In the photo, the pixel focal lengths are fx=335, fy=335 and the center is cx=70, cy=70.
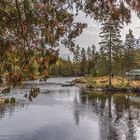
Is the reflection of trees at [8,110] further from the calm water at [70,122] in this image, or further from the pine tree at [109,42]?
the pine tree at [109,42]

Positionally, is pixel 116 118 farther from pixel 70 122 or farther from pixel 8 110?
pixel 8 110

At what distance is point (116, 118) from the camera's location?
92.4ft

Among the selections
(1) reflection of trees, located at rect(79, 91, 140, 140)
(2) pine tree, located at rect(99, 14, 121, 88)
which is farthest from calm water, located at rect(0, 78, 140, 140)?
(2) pine tree, located at rect(99, 14, 121, 88)

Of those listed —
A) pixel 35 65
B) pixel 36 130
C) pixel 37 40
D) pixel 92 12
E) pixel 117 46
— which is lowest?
pixel 36 130

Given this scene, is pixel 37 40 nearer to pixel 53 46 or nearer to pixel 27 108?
pixel 53 46

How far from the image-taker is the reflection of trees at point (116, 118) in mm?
21997

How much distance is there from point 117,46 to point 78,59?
89.1 meters

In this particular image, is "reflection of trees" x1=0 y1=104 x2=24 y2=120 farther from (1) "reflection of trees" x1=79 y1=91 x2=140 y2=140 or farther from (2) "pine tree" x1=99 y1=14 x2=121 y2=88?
(2) "pine tree" x1=99 y1=14 x2=121 y2=88

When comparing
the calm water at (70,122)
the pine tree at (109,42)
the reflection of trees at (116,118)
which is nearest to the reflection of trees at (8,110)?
the calm water at (70,122)

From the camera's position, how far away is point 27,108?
34406 millimetres

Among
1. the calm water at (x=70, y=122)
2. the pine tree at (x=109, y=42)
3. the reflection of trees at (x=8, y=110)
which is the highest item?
the pine tree at (x=109, y=42)

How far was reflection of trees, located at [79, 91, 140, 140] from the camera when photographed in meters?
22.0

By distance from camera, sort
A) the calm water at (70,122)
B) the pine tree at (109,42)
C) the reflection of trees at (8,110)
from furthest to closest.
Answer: the pine tree at (109,42)
the reflection of trees at (8,110)
the calm water at (70,122)

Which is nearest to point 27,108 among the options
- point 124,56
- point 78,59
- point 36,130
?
point 36,130
